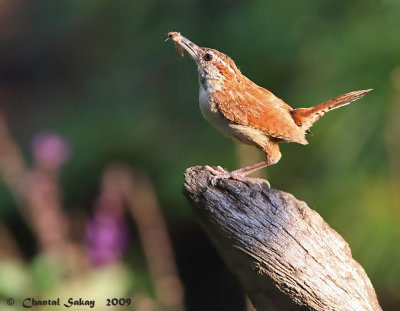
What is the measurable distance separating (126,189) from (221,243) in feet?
4.60

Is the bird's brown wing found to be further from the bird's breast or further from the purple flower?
the purple flower

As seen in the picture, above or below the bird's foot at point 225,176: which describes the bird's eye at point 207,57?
above

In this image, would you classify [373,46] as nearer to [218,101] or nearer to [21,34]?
[218,101]

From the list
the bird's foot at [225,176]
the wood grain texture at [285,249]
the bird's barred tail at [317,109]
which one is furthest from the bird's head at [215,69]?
the wood grain texture at [285,249]

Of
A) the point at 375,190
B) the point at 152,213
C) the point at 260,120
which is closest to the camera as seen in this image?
the point at 260,120

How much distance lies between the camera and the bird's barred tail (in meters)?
2.69

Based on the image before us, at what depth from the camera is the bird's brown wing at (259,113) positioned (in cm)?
265

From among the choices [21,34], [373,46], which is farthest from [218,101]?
[21,34]

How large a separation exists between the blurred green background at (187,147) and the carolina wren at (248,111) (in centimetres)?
109

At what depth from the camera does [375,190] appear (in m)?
4.30

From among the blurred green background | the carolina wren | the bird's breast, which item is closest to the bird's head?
the carolina wren

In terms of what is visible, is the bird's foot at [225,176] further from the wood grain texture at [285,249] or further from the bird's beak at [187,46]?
the bird's beak at [187,46]

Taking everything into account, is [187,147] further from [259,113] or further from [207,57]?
[259,113]

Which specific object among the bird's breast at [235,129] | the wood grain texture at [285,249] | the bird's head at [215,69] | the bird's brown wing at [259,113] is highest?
the bird's head at [215,69]
